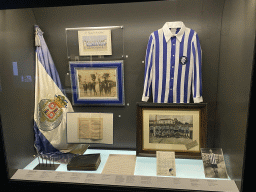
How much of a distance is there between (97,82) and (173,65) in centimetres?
77

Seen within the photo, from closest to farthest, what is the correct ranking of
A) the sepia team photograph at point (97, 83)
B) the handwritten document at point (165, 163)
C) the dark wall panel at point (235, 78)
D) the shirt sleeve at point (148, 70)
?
the dark wall panel at point (235, 78)
the handwritten document at point (165, 163)
the shirt sleeve at point (148, 70)
the sepia team photograph at point (97, 83)

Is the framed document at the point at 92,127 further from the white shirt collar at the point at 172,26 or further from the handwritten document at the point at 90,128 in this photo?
the white shirt collar at the point at 172,26

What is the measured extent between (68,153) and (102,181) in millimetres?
631

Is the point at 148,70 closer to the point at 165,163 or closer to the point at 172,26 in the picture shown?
the point at 172,26

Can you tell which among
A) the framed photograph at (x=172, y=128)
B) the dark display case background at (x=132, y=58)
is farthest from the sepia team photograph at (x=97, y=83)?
the framed photograph at (x=172, y=128)

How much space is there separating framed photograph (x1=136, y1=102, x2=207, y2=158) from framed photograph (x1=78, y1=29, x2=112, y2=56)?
65 cm

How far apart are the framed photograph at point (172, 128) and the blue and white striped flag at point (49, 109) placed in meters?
0.73

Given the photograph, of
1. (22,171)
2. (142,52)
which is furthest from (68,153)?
(142,52)

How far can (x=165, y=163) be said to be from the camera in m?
1.54

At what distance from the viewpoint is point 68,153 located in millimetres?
1839

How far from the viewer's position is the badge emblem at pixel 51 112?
1.89m

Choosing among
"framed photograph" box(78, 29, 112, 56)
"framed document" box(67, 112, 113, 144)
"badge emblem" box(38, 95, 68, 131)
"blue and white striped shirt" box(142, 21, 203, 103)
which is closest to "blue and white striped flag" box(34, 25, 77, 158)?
"badge emblem" box(38, 95, 68, 131)

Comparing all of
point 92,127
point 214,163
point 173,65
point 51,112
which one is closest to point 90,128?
point 92,127

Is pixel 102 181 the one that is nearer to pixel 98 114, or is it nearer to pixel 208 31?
pixel 98 114
